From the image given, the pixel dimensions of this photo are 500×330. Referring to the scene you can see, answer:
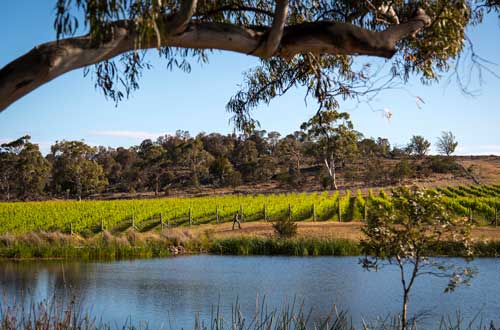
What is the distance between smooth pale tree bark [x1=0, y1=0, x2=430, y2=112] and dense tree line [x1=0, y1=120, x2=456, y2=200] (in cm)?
4533

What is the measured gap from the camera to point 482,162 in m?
69.8

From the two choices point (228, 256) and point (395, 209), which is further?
point (228, 256)

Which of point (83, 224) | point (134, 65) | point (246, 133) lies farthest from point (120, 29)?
point (83, 224)

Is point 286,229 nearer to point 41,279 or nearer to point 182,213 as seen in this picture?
point 41,279

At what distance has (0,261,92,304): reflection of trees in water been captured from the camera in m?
12.9

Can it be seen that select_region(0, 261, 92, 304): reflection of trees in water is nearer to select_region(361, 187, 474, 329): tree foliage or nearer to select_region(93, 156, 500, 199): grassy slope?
select_region(361, 187, 474, 329): tree foliage

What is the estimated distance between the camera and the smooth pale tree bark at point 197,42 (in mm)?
3465

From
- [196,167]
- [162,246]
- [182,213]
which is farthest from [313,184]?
[162,246]

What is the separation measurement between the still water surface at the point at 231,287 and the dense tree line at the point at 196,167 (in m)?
33.8

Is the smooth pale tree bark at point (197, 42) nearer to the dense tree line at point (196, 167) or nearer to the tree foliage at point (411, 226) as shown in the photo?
the tree foliage at point (411, 226)

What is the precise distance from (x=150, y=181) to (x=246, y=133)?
57.6 m

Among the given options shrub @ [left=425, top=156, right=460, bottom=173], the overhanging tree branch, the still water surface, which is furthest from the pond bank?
shrub @ [left=425, top=156, right=460, bottom=173]

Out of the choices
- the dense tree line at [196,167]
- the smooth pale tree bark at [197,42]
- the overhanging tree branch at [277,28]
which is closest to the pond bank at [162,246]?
the smooth pale tree bark at [197,42]

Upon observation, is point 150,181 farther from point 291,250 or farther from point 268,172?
point 291,250
